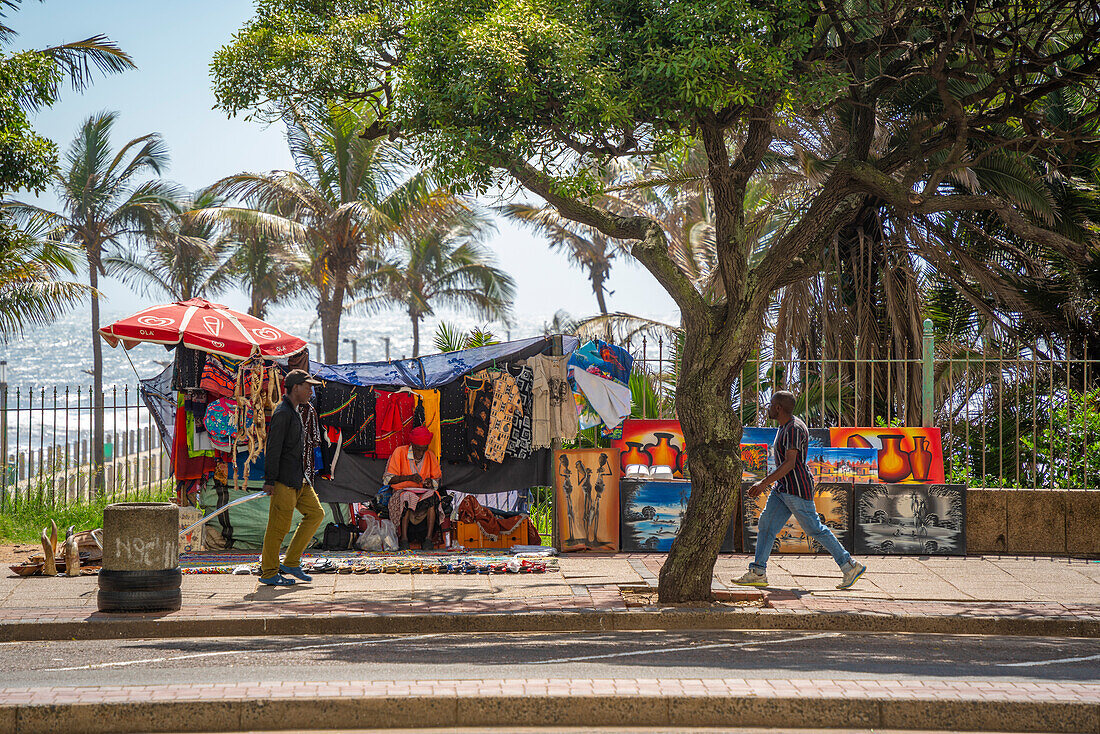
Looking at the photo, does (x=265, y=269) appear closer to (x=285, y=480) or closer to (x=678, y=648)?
(x=285, y=480)

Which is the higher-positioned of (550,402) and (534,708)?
(550,402)

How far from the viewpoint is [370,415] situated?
1165 centimetres

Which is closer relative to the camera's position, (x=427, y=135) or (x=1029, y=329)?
(x=427, y=135)

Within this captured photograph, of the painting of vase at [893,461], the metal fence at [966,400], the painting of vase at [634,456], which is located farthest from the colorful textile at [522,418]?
the painting of vase at [893,461]

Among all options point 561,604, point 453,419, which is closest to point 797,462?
point 561,604

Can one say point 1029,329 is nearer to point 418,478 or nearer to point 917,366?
point 917,366

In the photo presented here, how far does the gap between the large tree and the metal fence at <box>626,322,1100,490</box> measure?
7.53ft

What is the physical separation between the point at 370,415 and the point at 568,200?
351 cm

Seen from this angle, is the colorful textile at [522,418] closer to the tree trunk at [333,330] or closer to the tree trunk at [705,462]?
the tree trunk at [705,462]

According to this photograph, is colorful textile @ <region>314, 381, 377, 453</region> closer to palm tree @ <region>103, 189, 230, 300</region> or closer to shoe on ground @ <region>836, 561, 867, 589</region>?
shoe on ground @ <region>836, 561, 867, 589</region>

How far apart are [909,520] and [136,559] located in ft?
26.0

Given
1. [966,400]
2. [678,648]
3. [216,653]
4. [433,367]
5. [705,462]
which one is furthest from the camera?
[966,400]

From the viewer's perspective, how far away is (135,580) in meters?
8.24

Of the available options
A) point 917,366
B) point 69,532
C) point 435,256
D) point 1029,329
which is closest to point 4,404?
point 69,532
